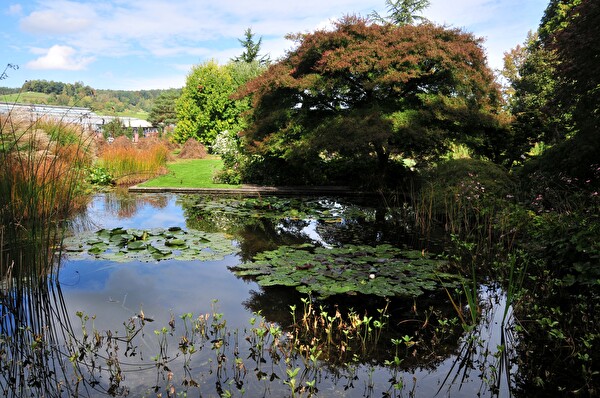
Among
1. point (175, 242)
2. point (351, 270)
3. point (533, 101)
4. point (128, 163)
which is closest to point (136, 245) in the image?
point (175, 242)

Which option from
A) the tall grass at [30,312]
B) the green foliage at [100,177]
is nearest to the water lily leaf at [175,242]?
the tall grass at [30,312]

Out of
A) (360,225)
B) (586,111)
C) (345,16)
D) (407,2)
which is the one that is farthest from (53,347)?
(407,2)

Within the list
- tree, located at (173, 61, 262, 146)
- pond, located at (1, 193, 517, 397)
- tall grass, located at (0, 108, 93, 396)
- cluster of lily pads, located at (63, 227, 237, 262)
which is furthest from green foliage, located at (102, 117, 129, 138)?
tall grass, located at (0, 108, 93, 396)

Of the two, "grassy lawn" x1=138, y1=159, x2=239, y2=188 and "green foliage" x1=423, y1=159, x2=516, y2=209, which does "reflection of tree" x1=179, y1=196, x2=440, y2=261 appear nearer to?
"green foliage" x1=423, y1=159, x2=516, y2=209

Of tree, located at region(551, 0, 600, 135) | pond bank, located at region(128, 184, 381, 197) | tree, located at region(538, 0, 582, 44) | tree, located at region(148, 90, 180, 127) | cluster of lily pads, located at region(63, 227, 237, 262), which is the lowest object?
cluster of lily pads, located at region(63, 227, 237, 262)

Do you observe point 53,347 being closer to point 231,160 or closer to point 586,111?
point 586,111

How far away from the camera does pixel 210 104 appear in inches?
669

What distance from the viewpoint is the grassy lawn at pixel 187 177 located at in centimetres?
993

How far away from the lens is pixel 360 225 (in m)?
6.63

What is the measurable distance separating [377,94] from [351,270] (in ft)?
19.7

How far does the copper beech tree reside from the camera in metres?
8.59

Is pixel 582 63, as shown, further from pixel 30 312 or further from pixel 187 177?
pixel 187 177

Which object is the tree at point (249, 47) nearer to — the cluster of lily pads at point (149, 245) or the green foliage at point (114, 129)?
the green foliage at point (114, 129)

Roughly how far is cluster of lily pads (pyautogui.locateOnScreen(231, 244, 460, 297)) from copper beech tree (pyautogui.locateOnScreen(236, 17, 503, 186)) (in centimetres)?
390
